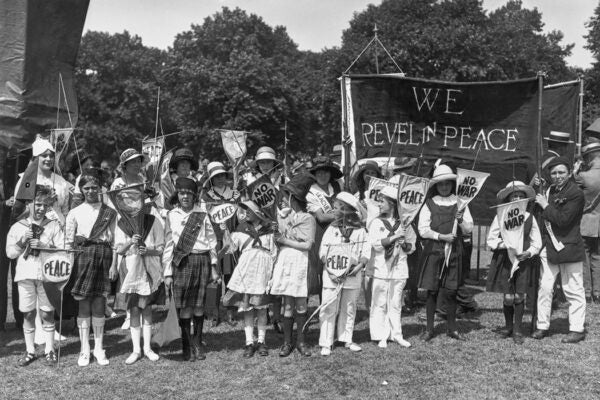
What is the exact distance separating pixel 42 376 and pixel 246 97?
27.8 meters

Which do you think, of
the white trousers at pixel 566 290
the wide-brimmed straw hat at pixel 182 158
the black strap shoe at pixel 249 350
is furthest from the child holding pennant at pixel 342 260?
the white trousers at pixel 566 290

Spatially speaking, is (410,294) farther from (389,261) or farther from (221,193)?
(221,193)

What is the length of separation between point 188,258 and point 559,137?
5.53 meters

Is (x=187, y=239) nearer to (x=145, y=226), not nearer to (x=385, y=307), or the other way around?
(x=145, y=226)

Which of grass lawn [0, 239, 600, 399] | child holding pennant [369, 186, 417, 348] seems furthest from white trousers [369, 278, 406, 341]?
grass lawn [0, 239, 600, 399]

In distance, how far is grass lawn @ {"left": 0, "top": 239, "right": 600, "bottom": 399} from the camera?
558 centimetres

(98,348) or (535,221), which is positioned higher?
(535,221)

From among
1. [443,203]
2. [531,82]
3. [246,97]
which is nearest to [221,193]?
[443,203]

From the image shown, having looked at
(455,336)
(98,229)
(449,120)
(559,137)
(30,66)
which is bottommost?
(455,336)

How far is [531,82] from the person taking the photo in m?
8.05

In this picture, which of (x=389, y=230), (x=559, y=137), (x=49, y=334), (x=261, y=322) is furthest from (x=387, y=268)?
(x=49, y=334)

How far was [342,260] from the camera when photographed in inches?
267

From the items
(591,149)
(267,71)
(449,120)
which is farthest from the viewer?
(267,71)

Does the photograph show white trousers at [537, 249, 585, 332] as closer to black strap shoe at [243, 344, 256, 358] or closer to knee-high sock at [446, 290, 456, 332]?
knee-high sock at [446, 290, 456, 332]
